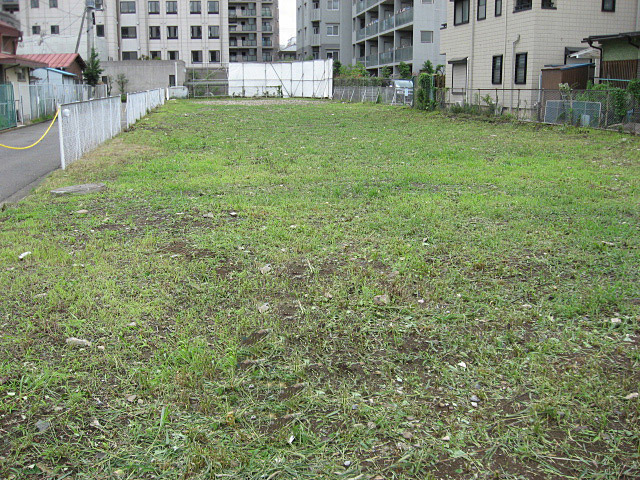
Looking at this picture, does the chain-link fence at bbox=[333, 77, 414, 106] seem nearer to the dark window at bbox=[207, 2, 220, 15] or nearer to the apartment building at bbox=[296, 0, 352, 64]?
the apartment building at bbox=[296, 0, 352, 64]

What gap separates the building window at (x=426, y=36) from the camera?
4888 cm

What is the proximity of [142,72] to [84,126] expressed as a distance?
154 feet

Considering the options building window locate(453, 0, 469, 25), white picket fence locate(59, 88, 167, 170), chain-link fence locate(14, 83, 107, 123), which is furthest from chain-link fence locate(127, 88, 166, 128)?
building window locate(453, 0, 469, 25)

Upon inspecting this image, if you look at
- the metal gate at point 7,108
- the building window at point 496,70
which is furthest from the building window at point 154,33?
the building window at point 496,70

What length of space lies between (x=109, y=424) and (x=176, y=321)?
4.41ft

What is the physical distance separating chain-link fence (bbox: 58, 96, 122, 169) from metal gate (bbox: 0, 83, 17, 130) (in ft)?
24.9

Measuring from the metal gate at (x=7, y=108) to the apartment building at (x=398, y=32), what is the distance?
30569 millimetres

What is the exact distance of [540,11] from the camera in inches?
1040

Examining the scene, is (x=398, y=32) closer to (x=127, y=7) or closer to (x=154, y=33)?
(x=154, y=33)

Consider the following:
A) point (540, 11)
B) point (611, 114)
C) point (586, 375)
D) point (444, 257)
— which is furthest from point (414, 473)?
point (540, 11)

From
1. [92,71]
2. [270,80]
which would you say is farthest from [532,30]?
[92,71]

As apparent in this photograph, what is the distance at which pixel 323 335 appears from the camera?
447 centimetres

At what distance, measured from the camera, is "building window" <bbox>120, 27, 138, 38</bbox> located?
6731cm

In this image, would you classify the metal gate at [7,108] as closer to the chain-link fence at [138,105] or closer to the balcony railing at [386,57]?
the chain-link fence at [138,105]
